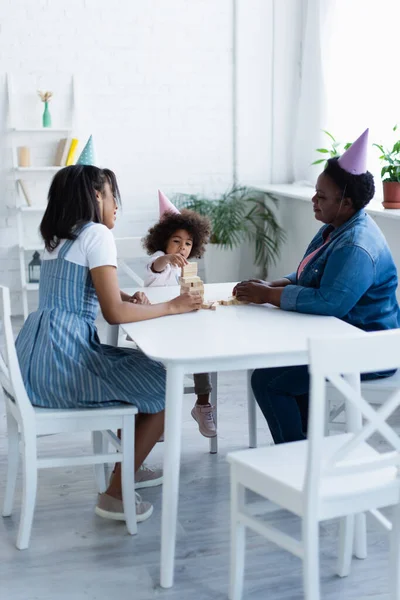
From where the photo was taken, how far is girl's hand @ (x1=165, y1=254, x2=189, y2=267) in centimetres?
286

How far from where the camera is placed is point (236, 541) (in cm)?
198

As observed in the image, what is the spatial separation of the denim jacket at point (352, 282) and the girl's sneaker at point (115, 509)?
742mm

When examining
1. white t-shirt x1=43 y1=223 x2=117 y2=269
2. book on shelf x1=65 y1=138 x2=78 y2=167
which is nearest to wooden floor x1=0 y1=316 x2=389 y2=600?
white t-shirt x1=43 y1=223 x2=117 y2=269

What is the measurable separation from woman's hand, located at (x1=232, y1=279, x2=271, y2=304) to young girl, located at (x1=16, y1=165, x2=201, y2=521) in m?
0.21

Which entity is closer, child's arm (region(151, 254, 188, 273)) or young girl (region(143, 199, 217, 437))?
child's arm (region(151, 254, 188, 273))

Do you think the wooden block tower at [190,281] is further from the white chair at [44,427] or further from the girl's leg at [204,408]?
the girl's leg at [204,408]

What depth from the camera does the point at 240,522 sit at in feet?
6.44

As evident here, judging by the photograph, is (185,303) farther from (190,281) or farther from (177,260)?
(177,260)

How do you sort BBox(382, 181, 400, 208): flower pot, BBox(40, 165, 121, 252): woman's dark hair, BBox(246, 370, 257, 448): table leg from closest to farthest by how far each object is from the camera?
BBox(40, 165, 121, 252): woman's dark hair < BBox(246, 370, 257, 448): table leg < BBox(382, 181, 400, 208): flower pot

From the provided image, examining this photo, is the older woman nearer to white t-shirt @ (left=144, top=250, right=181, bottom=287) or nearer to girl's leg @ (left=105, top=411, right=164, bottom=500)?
girl's leg @ (left=105, top=411, right=164, bottom=500)

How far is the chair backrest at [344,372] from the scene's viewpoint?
1625mm

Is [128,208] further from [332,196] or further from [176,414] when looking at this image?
[176,414]

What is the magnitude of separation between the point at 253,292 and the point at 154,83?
10.8ft

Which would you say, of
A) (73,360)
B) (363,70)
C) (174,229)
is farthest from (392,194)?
(73,360)
